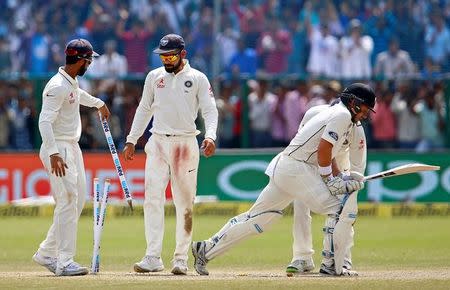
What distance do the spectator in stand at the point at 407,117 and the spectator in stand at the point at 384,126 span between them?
93 millimetres

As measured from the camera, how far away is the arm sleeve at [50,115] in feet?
36.8

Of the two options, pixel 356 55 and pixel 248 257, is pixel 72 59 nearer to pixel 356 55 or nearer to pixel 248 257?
pixel 248 257

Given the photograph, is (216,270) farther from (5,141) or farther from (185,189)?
(5,141)

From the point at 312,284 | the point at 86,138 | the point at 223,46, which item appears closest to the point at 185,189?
the point at 312,284

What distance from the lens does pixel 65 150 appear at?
11.4 meters

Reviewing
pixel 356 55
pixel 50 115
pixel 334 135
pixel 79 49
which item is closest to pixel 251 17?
pixel 356 55

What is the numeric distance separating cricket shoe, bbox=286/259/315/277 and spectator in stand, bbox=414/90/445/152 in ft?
33.5

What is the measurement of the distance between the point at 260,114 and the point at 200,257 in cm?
1057

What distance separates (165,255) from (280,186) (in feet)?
11.1

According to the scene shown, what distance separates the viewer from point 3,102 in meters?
21.9

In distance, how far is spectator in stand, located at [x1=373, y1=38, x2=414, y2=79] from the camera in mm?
22688

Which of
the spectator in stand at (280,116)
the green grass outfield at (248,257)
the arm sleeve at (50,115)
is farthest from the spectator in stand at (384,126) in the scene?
the arm sleeve at (50,115)

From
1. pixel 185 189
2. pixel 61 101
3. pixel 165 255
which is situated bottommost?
pixel 165 255

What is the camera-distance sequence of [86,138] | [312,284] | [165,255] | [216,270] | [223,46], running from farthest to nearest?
[223,46], [86,138], [165,255], [216,270], [312,284]
